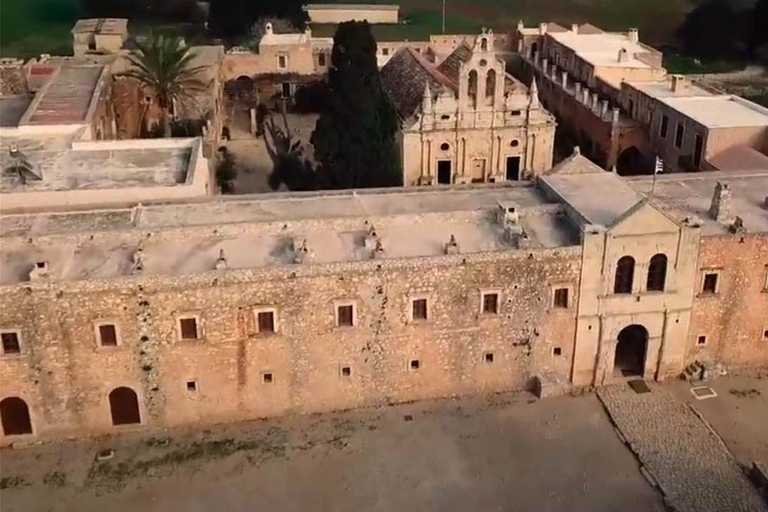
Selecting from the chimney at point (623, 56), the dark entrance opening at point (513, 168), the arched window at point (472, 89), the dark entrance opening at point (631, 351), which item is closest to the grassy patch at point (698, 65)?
the chimney at point (623, 56)

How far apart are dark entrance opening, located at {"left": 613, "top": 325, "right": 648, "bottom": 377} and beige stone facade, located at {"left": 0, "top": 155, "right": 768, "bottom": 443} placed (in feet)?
0.29

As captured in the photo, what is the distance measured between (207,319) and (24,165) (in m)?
9.97

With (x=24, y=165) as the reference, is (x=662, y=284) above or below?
below

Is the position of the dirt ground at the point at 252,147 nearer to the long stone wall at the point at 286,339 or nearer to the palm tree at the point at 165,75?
the palm tree at the point at 165,75

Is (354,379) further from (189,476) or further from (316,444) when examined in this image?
(189,476)

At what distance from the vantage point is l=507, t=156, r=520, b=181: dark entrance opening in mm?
37787

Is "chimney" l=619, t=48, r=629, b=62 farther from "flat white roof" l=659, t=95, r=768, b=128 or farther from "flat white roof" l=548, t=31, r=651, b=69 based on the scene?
"flat white roof" l=659, t=95, r=768, b=128

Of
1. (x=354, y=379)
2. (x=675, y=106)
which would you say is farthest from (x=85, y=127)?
(x=675, y=106)

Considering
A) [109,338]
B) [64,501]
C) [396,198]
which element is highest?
[396,198]

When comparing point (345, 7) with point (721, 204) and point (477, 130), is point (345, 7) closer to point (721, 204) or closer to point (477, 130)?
point (477, 130)

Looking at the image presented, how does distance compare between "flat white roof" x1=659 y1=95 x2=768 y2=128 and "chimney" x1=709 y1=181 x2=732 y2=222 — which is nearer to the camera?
"chimney" x1=709 y1=181 x2=732 y2=222

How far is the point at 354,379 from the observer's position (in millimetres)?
25109

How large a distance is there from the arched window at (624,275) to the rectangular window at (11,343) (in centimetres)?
1545

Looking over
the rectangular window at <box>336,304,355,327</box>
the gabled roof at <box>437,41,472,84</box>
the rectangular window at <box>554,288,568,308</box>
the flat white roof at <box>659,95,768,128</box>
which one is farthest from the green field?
the rectangular window at <box>336,304,355,327</box>
